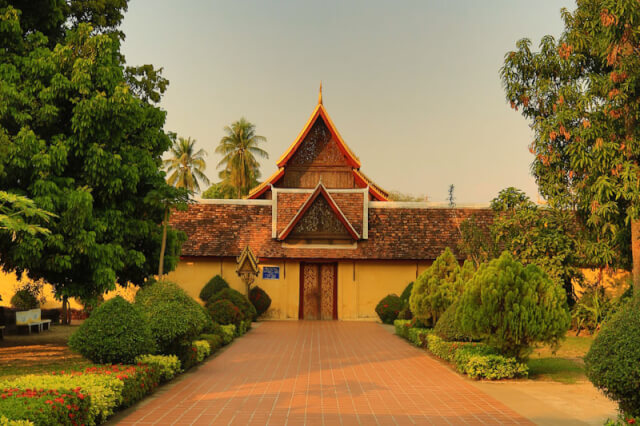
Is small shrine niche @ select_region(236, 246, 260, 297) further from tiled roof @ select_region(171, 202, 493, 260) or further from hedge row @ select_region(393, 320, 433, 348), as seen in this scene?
hedge row @ select_region(393, 320, 433, 348)

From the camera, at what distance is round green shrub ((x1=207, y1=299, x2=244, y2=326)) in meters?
19.5

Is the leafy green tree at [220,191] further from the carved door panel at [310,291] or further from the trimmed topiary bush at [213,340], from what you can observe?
the trimmed topiary bush at [213,340]

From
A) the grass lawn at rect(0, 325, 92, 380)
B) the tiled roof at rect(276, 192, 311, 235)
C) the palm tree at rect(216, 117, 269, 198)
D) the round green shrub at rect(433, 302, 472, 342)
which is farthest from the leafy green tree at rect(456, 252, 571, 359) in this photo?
the palm tree at rect(216, 117, 269, 198)

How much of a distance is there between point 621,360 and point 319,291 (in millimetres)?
20539

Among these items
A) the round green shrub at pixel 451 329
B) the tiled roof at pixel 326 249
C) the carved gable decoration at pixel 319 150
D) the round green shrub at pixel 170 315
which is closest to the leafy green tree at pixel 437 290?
the round green shrub at pixel 451 329

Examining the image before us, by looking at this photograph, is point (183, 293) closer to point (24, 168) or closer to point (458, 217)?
point (24, 168)

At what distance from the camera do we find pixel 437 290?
17562 millimetres

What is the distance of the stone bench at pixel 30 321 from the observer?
65.7 feet

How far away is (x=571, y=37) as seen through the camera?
18.4m

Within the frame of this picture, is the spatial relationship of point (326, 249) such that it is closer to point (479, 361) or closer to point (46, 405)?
point (479, 361)

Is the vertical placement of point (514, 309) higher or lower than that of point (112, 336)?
higher

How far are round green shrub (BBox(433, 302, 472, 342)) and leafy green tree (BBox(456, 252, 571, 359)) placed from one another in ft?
8.85

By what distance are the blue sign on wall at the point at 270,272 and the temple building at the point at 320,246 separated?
0.14 feet

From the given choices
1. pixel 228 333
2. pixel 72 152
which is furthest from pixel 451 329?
pixel 72 152
